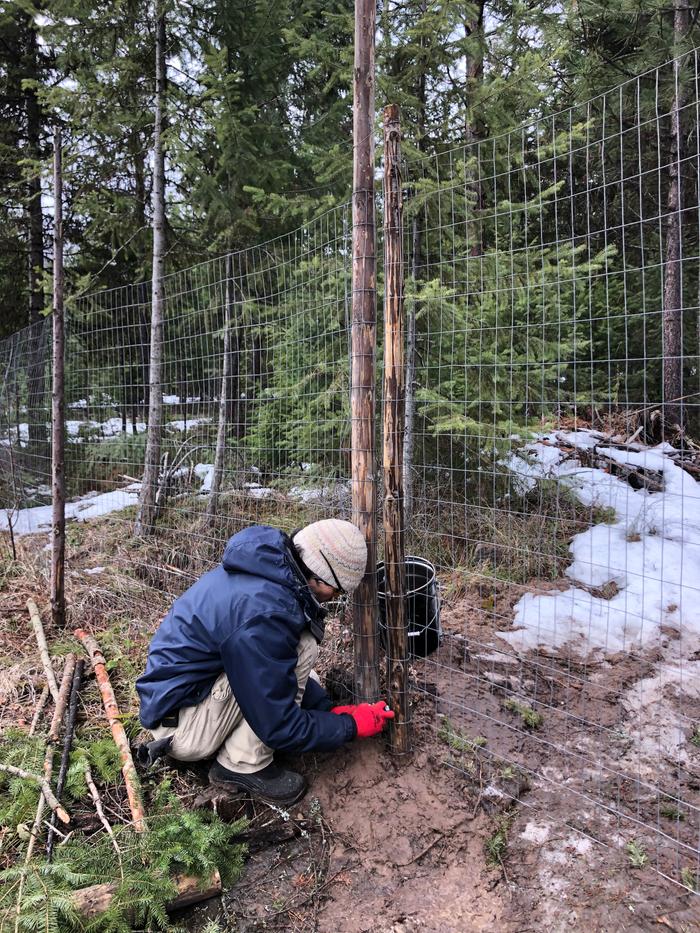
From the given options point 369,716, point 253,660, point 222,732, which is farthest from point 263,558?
point 369,716

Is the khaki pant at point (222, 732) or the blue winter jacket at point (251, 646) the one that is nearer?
the blue winter jacket at point (251, 646)

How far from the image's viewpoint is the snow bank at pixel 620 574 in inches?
156

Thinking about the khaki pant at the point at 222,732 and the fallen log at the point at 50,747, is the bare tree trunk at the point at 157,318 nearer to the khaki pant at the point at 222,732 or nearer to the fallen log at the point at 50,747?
the fallen log at the point at 50,747

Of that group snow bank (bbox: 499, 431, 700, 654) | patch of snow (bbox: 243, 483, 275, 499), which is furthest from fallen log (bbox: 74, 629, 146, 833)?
snow bank (bbox: 499, 431, 700, 654)

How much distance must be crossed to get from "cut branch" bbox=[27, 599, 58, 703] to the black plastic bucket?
1766 millimetres

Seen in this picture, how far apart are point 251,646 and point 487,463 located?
3369 millimetres

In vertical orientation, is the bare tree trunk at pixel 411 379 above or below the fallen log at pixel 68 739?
above

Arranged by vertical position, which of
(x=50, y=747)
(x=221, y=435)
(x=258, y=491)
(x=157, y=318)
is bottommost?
(x=50, y=747)

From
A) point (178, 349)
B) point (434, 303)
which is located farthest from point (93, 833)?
point (178, 349)

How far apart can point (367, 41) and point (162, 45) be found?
401 centimetres

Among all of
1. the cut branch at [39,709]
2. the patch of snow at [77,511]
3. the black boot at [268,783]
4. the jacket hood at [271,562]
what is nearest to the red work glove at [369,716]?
the black boot at [268,783]

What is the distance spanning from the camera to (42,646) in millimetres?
3484

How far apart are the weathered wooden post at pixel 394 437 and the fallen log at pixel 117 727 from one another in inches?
43.5

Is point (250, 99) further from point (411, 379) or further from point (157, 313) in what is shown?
point (411, 379)
